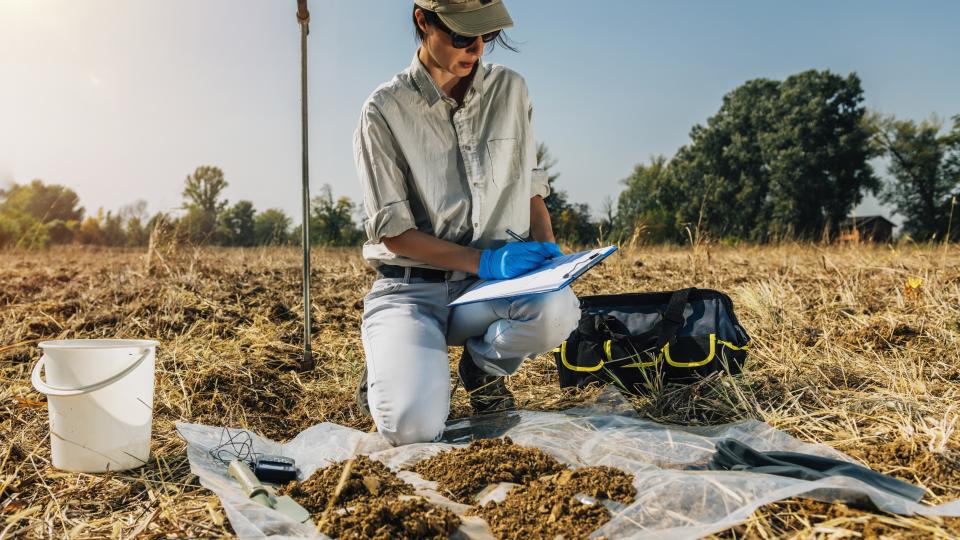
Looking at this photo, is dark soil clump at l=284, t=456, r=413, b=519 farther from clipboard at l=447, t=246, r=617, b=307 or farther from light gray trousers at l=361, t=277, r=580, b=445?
clipboard at l=447, t=246, r=617, b=307

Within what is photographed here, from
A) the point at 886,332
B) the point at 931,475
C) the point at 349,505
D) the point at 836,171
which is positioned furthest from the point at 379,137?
the point at 836,171

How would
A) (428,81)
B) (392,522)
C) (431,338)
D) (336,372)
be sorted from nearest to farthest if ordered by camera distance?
(392,522), (431,338), (428,81), (336,372)

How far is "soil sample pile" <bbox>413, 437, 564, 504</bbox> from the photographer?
1.79 metres

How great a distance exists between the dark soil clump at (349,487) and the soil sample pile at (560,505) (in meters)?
0.27

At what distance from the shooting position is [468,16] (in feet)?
7.62

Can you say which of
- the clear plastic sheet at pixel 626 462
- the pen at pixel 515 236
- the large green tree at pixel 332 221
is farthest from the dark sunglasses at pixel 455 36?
the large green tree at pixel 332 221

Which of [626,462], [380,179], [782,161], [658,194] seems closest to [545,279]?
[626,462]

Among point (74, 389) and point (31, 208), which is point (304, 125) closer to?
point (74, 389)

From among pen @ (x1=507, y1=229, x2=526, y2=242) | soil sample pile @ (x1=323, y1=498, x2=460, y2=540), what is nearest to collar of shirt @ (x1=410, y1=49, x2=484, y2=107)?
pen @ (x1=507, y1=229, x2=526, y2=242)

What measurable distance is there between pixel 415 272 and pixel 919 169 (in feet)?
113

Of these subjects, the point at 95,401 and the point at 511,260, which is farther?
the point at 511,260

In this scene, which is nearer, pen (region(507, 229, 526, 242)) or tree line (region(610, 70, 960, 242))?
pen (region(507, 229, 526, 242))

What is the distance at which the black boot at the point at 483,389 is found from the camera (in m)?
2.81

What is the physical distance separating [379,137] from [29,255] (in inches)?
314
